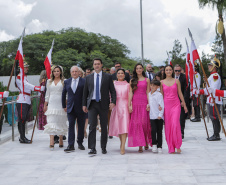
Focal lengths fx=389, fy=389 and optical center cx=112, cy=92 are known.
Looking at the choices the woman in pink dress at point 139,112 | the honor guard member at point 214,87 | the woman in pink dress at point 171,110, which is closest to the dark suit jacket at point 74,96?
the woman in pink dress at point 139,112

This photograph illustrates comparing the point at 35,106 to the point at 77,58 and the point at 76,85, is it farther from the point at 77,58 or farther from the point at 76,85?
the point at 77,58

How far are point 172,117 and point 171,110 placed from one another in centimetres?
16

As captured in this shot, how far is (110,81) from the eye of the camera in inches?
318

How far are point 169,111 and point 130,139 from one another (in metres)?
1.02

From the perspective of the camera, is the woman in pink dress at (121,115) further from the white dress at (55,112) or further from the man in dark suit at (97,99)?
the white dress at (55,112)

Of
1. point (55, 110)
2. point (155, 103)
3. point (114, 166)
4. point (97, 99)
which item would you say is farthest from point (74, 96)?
point (114, 166)

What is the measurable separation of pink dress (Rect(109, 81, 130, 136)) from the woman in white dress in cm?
127

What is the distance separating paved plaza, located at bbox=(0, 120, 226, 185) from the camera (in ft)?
18.8

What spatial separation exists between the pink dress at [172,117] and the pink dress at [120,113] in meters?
0.83

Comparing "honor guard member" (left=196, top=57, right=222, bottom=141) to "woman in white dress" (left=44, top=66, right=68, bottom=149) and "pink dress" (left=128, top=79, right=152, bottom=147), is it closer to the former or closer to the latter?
"pink dress" (left=128, top=79, right=152, bottom=147)

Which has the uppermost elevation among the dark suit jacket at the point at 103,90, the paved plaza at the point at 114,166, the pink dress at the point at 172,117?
the dark suit jacket at the point at 103,90

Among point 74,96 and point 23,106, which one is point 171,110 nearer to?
point 74,96

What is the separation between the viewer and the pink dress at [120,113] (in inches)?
322

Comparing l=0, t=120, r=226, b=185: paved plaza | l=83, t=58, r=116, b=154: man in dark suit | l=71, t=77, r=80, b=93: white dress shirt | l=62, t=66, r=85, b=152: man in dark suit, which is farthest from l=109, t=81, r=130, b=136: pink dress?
l=71, t=77, r=80, b=93: white dress shirt
